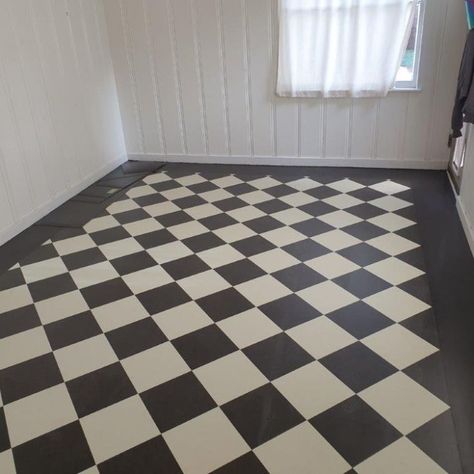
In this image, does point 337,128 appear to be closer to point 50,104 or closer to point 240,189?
point 240,189

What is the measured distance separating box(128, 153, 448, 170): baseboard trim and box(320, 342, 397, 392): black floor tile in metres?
2.79

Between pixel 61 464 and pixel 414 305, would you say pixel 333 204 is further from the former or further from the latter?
pixel 61 464

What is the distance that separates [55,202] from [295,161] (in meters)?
2.35

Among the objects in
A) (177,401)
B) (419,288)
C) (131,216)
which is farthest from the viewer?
(131,216)

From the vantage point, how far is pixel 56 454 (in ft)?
5.67

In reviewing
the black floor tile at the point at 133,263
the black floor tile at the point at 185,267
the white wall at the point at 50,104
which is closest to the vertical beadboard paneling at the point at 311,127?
the white wall at the point at 50,104

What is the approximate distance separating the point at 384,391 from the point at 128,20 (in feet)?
13.9

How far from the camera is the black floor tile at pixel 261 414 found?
1.78m

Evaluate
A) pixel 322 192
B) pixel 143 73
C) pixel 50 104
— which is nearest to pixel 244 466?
pixel 322 192

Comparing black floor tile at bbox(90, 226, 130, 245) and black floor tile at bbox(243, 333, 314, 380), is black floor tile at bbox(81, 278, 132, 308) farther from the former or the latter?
black floor tile at bbox(243, 333, 314, 380)

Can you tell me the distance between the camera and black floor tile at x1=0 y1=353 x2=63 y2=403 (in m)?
2.04

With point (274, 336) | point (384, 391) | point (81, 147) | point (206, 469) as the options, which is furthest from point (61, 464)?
point (81, 147)

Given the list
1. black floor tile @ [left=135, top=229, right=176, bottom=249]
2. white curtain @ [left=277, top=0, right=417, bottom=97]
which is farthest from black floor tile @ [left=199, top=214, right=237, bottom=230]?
white curtain @ [left=277, top=0, right=417, bottom=97]

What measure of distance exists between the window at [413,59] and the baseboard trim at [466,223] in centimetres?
128
